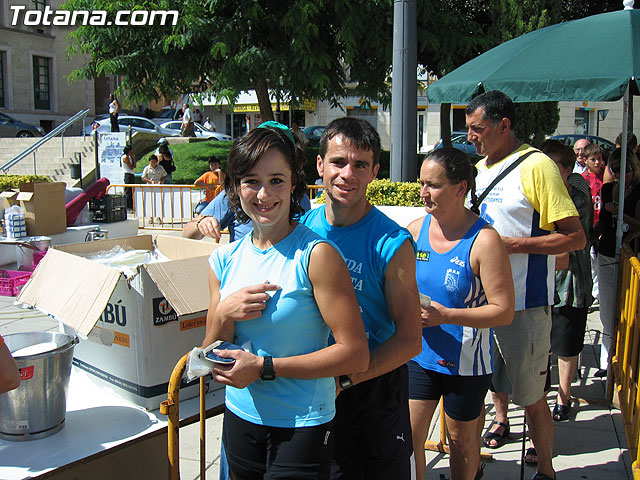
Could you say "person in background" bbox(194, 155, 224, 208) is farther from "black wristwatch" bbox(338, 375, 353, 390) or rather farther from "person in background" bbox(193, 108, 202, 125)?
"person in background" bbox(193, 108, 202, 125)

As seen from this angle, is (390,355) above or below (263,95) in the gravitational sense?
below

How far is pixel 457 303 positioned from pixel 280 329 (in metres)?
1.12

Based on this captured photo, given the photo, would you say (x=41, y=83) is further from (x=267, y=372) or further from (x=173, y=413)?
(x=267, y=372)

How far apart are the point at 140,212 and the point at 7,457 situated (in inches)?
472

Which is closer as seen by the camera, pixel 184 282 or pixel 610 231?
pixel 184 282

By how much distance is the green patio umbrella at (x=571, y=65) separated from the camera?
3975 mm

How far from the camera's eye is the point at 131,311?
300cm

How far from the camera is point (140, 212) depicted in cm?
1405

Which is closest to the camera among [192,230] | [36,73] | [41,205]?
[192,230]

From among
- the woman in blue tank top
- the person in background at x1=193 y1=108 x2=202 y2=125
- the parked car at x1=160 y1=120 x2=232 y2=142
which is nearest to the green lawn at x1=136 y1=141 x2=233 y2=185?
the parked car at x1=160 y1=120 x2=232 y2=142

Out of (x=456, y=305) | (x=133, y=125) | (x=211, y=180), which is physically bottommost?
(x=456, y=305)

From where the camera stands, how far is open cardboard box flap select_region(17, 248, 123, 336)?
2.65 meters

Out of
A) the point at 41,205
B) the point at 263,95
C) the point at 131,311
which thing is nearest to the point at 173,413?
the point at 131,311

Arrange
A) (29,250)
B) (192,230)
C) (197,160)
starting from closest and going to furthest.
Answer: (192,230)
(29,250)
(197,160)
